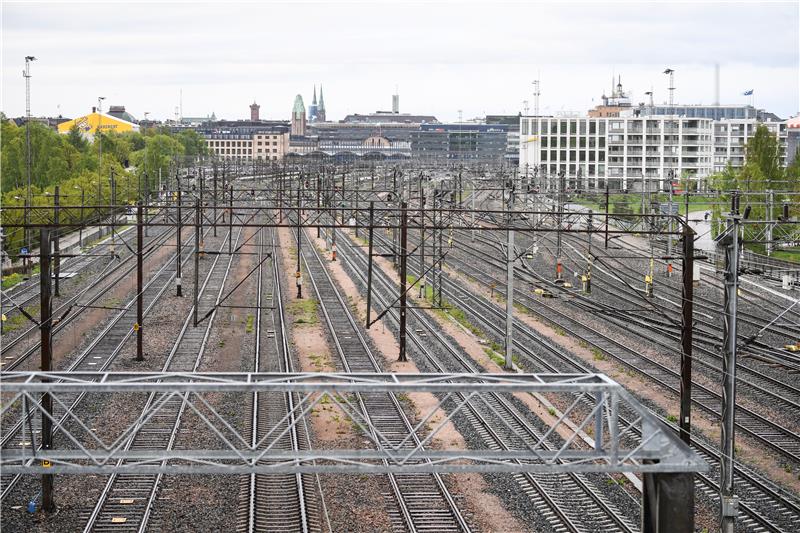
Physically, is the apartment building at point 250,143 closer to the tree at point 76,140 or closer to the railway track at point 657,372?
the tree at point 76,140

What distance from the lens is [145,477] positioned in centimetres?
1502

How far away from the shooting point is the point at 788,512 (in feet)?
45.0

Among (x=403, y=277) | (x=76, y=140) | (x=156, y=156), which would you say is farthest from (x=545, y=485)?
(x=76, y=140)

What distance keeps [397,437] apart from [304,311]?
48.2 ft

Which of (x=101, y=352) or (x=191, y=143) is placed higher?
(x=191, y=143)

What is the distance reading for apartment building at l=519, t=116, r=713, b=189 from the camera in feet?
284

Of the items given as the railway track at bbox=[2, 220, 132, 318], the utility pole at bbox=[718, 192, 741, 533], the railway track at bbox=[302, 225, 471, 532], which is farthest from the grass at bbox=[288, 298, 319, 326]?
the utility pole at bbox=[718, 192, 741, 533]

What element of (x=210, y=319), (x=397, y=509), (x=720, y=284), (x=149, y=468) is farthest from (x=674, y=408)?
(x=720, y=284)

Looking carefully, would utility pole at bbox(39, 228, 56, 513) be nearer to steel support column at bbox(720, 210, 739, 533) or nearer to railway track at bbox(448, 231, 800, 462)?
steel support column at bbox(720, 210, 739, 533)

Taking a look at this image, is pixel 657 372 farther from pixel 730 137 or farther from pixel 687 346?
pixel 730 137

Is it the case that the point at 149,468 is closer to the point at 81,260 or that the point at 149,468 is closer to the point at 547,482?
the point at 547,482

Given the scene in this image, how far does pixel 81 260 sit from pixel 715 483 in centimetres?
3046

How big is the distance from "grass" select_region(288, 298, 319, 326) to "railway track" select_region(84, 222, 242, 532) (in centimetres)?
382

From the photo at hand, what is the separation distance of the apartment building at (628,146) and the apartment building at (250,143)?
84493 millimetres
